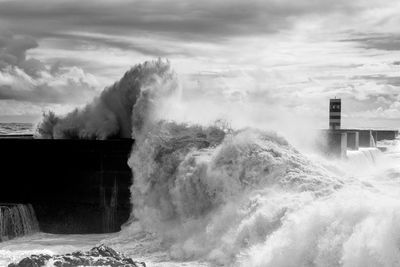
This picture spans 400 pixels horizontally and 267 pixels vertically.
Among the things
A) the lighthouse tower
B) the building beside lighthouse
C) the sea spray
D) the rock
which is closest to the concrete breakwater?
the sea spray

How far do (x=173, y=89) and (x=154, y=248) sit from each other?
20.1 ft

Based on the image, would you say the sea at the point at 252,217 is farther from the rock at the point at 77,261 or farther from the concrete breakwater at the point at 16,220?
the rock at the point at 77,261

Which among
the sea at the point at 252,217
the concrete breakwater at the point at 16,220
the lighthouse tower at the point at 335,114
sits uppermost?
the lighthouse tower at the point at 335,114

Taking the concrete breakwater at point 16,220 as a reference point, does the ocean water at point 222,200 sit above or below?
above

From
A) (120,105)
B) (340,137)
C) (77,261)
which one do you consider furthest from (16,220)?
(340,137)

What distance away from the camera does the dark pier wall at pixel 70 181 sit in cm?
1440

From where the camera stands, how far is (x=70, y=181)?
14.7 m

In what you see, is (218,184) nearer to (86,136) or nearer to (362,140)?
(86,136)

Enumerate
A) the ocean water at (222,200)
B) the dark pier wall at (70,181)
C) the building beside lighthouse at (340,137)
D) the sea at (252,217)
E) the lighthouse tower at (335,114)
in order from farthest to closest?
1. the lighthouse tower at (335,114)
2. the building beside lighthouse at (340,137)
3. the dark pier wall at (70,181)
4. the ocean water at (222,200)
5. the sea at (252,217)

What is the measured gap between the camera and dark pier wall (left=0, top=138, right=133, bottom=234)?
14398 mm

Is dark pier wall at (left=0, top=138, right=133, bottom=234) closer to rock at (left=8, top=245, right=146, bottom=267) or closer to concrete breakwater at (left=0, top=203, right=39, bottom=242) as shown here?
concrete breakwater at (left=0, top=203, right=39, bottom=242)

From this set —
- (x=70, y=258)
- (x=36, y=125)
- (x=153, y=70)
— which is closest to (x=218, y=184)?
(x=70, y=258)

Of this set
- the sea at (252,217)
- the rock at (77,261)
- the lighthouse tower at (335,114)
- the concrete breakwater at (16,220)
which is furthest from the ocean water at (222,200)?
the lighthouse tower at (335,114)

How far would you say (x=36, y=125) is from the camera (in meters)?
19.0
